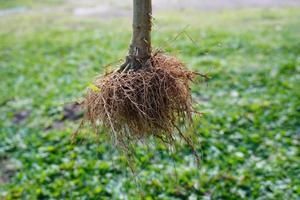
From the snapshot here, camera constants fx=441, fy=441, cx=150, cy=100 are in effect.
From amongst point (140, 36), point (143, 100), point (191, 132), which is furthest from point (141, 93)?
point (191, 132)

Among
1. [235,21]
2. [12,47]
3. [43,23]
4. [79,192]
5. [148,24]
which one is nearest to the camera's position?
[148,24]

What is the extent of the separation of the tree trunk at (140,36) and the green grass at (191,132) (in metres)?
0.12

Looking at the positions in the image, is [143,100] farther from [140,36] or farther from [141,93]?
[140,36]

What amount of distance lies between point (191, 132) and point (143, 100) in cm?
49

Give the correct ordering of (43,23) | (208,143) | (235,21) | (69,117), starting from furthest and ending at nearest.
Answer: (43,23), (235,21), (69,117), (208,143)

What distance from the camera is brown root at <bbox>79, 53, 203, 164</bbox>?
2705mm

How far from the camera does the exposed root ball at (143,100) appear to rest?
2.71 metres

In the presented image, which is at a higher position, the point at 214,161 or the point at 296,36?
the point at 296,36

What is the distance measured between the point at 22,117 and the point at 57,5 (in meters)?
9.20

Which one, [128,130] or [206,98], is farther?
[206,98]

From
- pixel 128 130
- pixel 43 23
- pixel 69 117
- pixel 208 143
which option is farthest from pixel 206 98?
pixel 43 23

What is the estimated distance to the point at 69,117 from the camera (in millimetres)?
5562

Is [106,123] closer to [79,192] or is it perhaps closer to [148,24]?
[148,24]

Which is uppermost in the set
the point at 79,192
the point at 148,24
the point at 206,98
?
the point at 148,24
